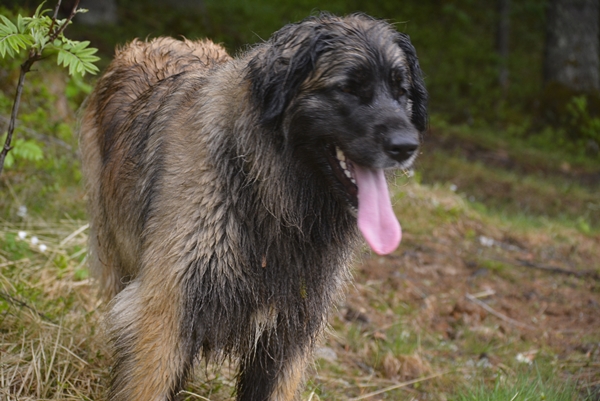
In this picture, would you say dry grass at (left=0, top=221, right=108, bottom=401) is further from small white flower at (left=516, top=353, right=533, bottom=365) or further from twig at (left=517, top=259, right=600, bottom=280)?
twig at (left=517, top=259, right=600, bottom=280)

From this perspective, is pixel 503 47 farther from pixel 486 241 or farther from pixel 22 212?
pixel 22 212

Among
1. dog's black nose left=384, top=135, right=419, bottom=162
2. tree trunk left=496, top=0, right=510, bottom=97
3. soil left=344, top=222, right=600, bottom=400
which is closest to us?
dog's black nose left=384, top=135, right=419, bottom=162

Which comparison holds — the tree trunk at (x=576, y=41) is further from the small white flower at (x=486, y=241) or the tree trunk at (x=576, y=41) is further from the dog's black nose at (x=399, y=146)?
the dog's black nose at (x=399, y=146)

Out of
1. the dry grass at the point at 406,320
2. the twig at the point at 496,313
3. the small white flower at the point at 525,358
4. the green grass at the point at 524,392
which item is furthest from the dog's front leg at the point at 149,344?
the twig at the point at 496,313

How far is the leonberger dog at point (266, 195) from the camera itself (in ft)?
8.91

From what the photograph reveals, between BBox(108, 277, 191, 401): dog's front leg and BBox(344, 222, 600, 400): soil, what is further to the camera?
BBox(344, 222, 600, 400): soil

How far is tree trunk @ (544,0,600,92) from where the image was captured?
1278cm

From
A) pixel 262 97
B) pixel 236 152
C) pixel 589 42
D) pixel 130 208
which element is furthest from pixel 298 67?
pixel 589 42

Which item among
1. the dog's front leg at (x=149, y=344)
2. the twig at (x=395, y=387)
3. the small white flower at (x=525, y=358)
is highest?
the dog's front leg at (x=149, y=344)

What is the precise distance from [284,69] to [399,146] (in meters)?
0.57

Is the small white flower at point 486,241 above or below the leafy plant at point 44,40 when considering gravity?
below

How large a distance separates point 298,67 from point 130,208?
1168 millimetres

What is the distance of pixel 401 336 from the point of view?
15.5 feet

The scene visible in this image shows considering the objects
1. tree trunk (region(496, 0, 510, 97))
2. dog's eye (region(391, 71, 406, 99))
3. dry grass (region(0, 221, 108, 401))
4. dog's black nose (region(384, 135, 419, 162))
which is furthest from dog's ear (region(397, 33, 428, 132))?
tree trunk (region(496, 0, 510, 97))
